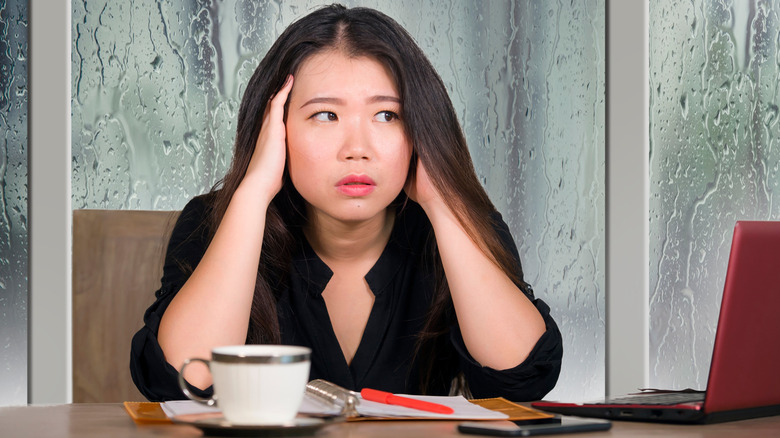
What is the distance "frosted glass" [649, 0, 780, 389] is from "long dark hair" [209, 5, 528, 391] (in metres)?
1.02

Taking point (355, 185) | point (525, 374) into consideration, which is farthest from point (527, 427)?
point (355, 185)

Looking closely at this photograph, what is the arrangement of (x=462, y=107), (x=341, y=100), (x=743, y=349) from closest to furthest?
(x=743, y=349), (x=341, y=100), (x=462, y=107)

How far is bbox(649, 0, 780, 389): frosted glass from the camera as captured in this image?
7.52ft

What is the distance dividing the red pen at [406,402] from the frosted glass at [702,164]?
166 centimetres

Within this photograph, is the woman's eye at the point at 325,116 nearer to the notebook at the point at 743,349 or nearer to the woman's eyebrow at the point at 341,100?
the woman's eyebrow at the point at 341,100

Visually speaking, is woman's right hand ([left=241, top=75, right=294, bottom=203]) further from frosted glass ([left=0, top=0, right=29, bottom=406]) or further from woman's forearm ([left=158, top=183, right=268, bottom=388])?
frosted glass ([left=0, top=0, right=29, bottom=406])

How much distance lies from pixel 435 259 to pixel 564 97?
96 centimetres

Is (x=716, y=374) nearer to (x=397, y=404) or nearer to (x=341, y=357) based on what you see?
(x=397, y=404)

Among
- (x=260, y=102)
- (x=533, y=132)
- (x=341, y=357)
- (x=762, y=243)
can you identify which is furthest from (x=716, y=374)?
(x=533, y=132)

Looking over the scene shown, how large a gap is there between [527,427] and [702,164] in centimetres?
182

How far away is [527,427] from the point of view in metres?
0.70

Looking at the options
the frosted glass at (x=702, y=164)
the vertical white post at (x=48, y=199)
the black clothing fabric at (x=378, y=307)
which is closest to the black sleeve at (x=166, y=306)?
the black clothing fabric at (x=378, y=307)

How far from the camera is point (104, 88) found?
1.98 meters

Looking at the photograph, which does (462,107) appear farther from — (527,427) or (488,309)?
(527,427)
